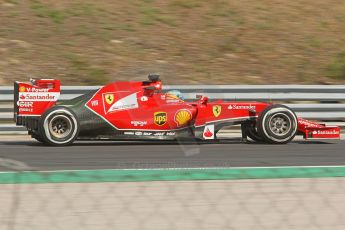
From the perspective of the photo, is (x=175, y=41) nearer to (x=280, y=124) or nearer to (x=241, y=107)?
(x=241, y=107)

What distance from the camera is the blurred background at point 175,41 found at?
18.6 metres

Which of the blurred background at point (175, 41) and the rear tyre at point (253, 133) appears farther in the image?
the blurred background at point (175, 41)

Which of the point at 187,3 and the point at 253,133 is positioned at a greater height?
the point at 187,3

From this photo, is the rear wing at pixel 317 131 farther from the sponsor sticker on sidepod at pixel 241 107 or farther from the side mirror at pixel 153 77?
the side mirror at pixel 153 77

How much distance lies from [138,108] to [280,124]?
2.38 m

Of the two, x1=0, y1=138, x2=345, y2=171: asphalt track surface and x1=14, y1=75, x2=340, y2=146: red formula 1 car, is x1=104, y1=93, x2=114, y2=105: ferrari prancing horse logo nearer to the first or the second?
x1=14, y1=75, x2=340, y2=146: red formula 1 car

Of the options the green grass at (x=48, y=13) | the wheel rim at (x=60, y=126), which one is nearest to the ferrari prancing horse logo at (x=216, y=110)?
the wheel rim at (x=60, y=126)

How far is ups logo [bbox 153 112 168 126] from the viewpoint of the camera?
12336 mm

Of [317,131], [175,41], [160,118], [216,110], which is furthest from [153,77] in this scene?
[175,41]

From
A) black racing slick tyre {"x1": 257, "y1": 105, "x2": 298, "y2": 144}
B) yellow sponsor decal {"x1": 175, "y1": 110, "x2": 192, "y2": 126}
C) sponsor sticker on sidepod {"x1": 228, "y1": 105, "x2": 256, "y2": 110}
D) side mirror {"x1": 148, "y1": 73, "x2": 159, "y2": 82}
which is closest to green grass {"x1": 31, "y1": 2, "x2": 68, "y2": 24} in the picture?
side mirror {"x1": 148, "y1": 73, "x2": 159, "y2": 82}

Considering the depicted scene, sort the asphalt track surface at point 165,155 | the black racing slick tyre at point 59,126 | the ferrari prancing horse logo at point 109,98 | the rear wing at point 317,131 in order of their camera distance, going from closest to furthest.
A: 1. the asphalt track surface at point 165,155
2. the black racing slick tyre at point 59,126
3. the ferrari prancing horse logo at point 109,98
4. the rear wing at point 317,131

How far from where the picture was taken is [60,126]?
40.0 feet

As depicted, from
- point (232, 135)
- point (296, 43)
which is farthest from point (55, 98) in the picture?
point (296, 43)

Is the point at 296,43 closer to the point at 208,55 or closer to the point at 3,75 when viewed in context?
the point at 208,55
